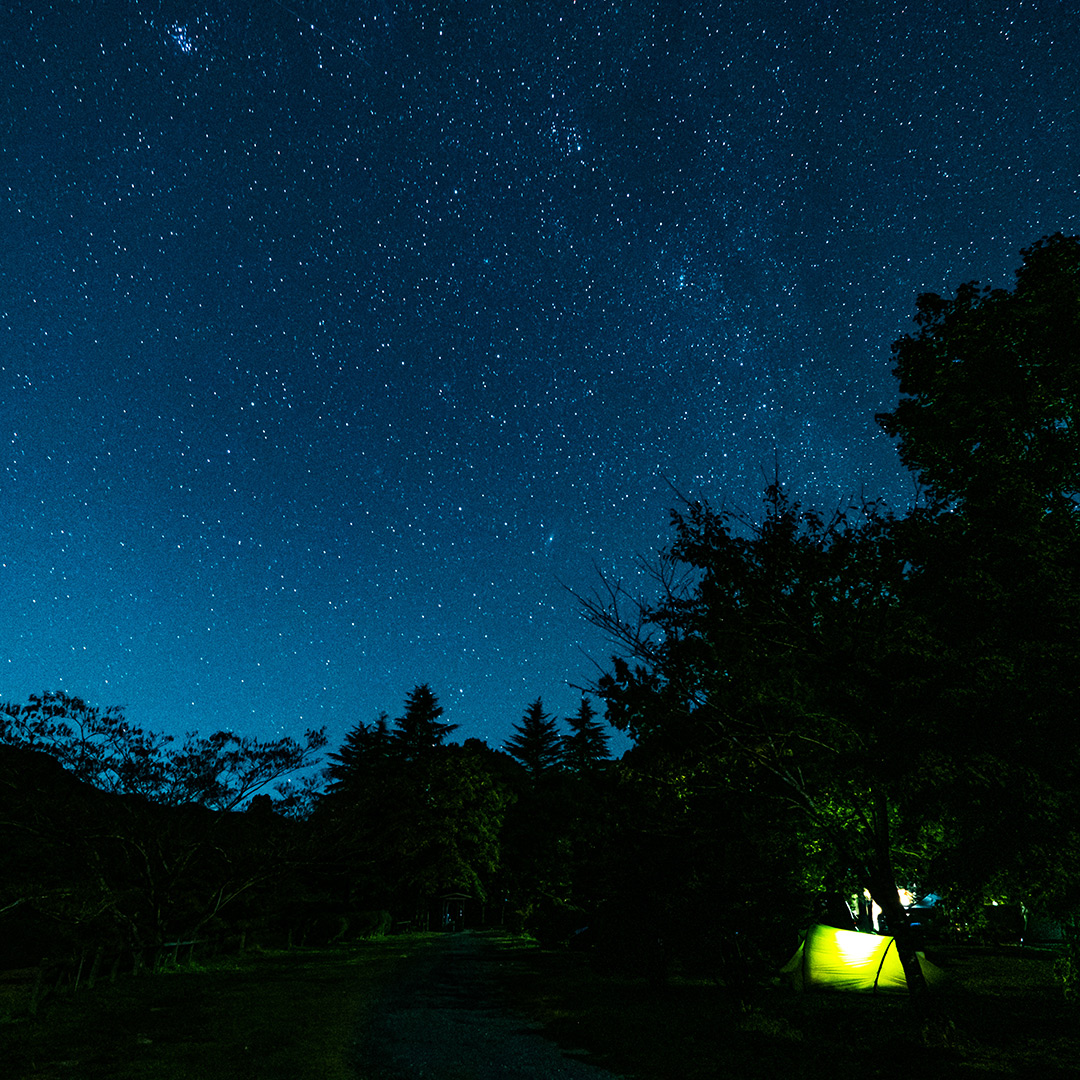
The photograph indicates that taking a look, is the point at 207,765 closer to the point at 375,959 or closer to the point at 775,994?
the point at 375,959

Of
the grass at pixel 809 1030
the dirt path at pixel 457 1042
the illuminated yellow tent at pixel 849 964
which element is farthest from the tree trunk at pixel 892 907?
the illuminated yellow tent at pixel 849 964

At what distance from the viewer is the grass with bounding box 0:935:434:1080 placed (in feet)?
28.3

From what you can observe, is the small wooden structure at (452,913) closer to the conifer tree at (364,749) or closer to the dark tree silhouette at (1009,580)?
the conifer tree at (364,749)

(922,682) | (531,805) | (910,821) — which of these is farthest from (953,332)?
(531,805)

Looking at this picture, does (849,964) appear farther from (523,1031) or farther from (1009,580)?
(1009,580)

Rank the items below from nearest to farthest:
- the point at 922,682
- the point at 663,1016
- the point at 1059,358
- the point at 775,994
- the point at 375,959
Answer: the point at 922,682 → the point at 1059,358 → the point at 663,1016 → the point at 775,994 → the point at 375,959

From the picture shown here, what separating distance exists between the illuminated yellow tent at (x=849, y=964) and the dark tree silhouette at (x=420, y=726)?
41.9 m

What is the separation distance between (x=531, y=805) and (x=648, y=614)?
4321 centimetres

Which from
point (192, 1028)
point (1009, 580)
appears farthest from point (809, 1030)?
point (192, 1028)

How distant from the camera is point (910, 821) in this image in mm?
10453

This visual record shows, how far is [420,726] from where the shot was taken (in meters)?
55.7

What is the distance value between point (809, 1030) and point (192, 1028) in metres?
9.91

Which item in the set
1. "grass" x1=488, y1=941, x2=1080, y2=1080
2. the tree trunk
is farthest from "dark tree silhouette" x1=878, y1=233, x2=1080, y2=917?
"grass" x1=488, y1=941, x2=1080, y2=1080

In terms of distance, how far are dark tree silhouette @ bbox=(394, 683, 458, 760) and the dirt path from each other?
37.6m
